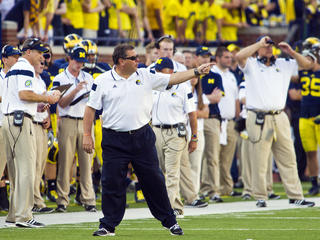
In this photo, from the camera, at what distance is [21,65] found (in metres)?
11.7

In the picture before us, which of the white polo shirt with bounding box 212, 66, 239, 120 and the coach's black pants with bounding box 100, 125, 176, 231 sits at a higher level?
→ the white polo shirt with bounding box 212, 66, 239, 120

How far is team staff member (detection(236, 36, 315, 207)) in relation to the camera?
14.5m

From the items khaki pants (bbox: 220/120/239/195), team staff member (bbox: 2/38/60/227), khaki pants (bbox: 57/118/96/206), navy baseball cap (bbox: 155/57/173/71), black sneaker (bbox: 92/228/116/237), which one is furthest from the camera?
khaki pants (bbox: 220/120/239/195)

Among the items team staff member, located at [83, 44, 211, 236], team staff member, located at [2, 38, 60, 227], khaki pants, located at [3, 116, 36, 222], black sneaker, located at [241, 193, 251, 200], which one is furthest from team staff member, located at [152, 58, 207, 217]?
black sneaker, located at [241, 193, 251, 200]

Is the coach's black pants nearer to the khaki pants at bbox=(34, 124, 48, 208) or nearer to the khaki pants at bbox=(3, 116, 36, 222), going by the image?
the khaki pants at bbox=(3, 116, 36, 222)

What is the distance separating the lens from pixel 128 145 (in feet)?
35.2

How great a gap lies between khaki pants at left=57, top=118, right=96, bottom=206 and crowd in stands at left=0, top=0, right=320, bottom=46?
5021 millimetres

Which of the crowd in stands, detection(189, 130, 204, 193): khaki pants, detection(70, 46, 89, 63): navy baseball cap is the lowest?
detection(189, 130, 204, 193): khaki pants

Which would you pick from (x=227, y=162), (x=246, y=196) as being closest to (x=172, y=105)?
(x=246, y=196)

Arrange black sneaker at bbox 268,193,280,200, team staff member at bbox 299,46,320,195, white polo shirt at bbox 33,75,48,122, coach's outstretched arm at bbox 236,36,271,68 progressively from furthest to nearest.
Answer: team staff member at bbox 299,46,320,195
black sneaker at bbox 268,193,280,200
coach's outstretched arm at bbox 236,36,271,68
white polo shirt at bbox 33,75,48,122

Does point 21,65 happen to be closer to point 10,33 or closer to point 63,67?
point 63,67

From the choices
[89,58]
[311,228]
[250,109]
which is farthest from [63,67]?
[311,228]

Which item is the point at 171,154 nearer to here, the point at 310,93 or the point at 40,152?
the point at 40,152

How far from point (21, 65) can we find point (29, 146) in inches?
38.7
